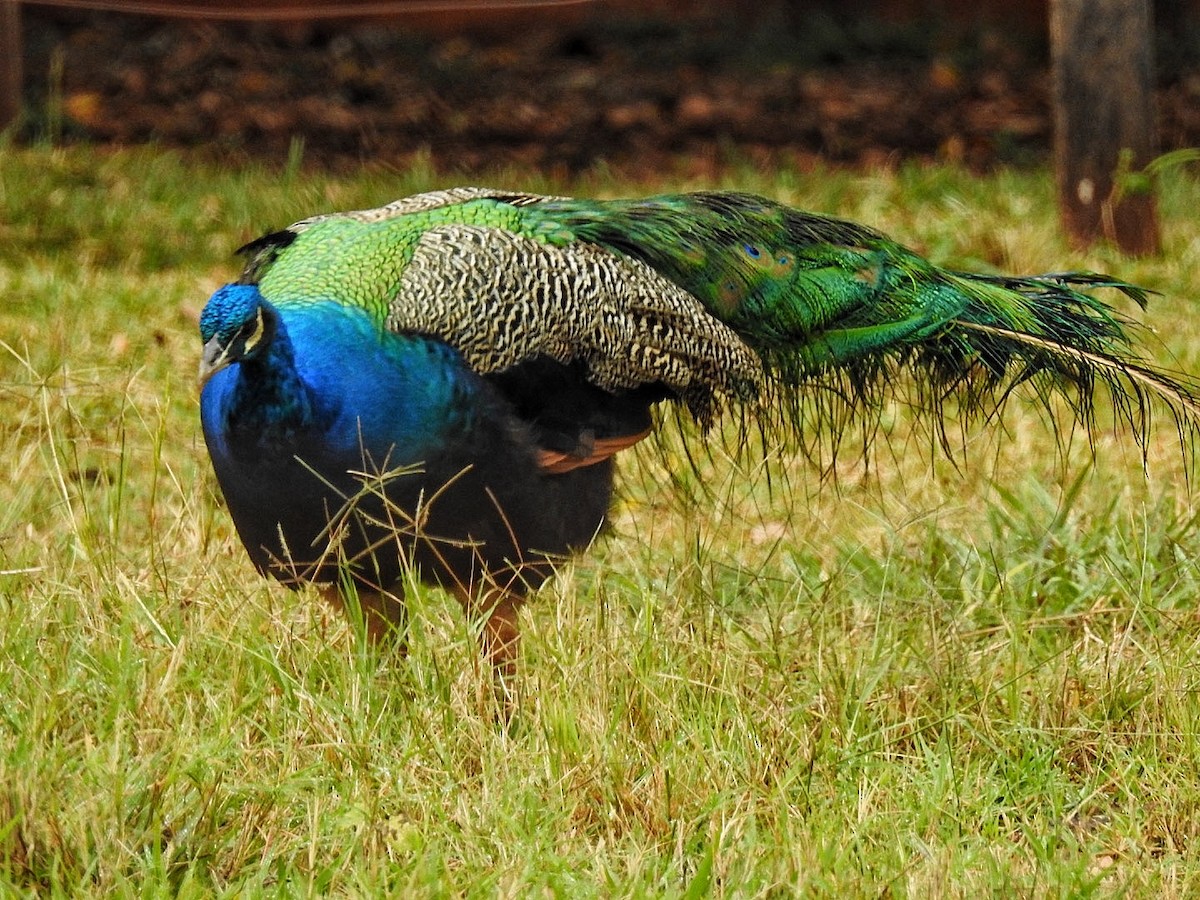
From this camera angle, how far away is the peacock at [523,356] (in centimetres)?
300

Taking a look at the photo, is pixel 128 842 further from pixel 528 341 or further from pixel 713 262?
pixel 713 262

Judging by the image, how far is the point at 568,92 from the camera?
9398 millimetres

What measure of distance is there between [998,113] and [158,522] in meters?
6.14

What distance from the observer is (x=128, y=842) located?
2.49 metres

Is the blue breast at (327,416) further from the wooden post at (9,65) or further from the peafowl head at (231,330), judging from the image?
the wooden post at (9,65)

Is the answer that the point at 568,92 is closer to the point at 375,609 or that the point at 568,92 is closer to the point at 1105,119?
the point at 1105,119

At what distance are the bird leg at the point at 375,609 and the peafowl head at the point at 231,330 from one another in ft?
1.77

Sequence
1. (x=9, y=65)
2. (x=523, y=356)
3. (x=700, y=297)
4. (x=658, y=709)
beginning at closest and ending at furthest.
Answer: (x=658, y=709), (x=523, y=356), (x=700, y=297), (x=9, y=65)

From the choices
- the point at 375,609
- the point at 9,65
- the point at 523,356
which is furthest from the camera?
the point at 9,65

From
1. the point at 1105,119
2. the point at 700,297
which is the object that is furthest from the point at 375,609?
the point at 1105,119

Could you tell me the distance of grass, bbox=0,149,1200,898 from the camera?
2.54 metres

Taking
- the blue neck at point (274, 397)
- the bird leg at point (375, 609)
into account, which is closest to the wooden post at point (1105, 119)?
the bird leg at point (375, 609)

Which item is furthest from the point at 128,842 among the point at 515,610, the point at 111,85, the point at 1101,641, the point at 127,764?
the point at 111,85

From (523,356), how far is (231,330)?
537mm
